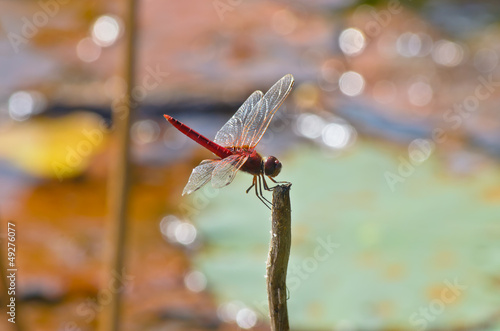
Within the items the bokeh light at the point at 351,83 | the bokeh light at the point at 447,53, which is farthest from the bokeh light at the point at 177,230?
the bokeh light at the point at 447,53

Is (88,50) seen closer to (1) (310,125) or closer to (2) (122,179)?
(1) (310,125)

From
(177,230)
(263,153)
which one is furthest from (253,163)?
(263,153)

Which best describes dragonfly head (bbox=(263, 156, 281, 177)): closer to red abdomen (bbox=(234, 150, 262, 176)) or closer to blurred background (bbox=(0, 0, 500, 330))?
red abdomen (bbox=(234, 150, 262, 176))

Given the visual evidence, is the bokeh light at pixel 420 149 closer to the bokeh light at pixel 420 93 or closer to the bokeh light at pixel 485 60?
the bokeh light at pixel 420 93

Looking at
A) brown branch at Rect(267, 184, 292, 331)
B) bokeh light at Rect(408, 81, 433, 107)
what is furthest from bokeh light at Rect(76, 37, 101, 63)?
brown branch at Rect(267, 184, 292, 331)

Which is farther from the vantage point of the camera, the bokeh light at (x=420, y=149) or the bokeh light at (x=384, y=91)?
the bokeh light at (x=384, y=91)

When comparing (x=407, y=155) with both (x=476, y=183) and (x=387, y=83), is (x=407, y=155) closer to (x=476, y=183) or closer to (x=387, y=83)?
(x=476, y=183)

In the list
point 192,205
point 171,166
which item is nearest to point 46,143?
point 171,166
